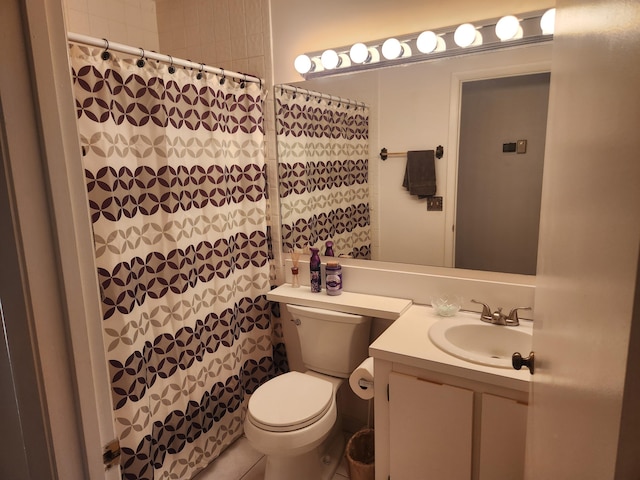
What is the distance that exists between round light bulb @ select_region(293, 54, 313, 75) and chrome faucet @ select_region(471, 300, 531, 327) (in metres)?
1.37

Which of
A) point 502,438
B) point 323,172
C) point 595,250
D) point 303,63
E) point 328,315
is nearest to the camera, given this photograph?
point 595,250

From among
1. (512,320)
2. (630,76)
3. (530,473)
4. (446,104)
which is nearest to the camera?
(630,76)

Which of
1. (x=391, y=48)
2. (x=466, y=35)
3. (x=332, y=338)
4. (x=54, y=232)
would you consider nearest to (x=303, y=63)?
(x=391, y=48)

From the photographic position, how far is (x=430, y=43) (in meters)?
1.75

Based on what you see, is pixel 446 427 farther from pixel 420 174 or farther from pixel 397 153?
pixel 397 153

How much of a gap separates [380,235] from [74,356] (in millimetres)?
1554

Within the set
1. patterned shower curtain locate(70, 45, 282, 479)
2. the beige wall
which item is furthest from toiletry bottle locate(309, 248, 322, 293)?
the beige wall

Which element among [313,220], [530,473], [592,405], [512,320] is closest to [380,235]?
[313,220]

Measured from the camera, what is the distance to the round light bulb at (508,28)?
1587mm

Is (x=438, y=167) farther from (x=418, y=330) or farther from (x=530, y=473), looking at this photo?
(x=530, y=473)

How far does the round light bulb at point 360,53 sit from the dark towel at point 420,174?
482mm

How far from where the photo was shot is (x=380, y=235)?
2.04m

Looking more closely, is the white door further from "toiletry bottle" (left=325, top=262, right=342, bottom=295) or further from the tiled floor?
the tiled floor

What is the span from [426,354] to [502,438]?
35cm
